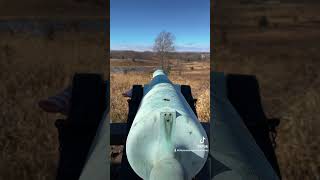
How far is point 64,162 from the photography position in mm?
4664

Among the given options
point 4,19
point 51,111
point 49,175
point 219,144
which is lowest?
point 49,175

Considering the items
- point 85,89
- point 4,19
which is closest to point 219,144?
point 85,89

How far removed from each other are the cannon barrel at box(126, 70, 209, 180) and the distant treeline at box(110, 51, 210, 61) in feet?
1.86

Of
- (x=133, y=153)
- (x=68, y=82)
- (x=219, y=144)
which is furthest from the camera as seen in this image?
(x=219, y=144)

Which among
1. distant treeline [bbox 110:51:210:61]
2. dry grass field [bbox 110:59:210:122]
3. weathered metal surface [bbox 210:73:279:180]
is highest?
distant treeline [bbox 110:51:210:61]

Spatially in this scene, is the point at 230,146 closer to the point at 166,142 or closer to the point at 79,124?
the point at 166,142

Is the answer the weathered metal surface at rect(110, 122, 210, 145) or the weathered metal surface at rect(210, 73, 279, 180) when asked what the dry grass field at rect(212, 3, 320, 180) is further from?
the weathered metal surface at rect(110, 122, 210, 145)

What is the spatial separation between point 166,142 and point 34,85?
58.2 inches

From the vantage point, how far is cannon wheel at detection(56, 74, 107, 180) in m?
4.48

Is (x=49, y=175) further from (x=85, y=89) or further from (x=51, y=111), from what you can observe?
(x=85, y=89)

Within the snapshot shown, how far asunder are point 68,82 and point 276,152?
2255 mm

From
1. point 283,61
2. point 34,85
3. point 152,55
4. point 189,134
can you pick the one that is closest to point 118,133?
point 152,55

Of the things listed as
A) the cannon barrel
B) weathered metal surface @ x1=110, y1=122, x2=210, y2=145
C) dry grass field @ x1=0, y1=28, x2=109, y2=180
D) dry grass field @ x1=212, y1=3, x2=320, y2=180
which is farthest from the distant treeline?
weathered metal surface @ x1=110, y1=122, x2=210, y2=145

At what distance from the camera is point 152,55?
501cm
